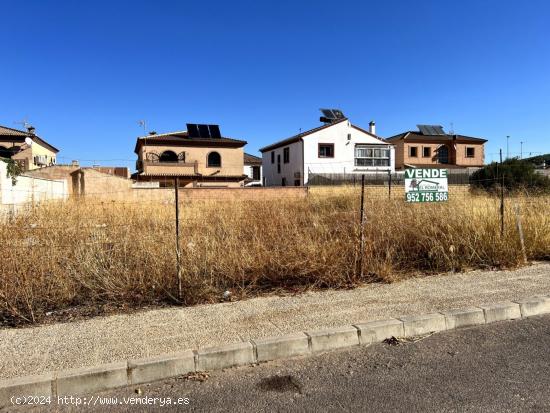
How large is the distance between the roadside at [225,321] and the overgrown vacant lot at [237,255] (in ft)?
1.29

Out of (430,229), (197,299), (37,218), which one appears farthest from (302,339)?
(37,218)

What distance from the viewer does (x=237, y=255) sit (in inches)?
229

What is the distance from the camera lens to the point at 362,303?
503 cm

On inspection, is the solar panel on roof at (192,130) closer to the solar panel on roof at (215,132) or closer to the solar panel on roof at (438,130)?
the solar panel on roof at (215,132)

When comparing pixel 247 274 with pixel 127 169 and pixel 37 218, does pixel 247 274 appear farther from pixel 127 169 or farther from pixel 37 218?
pixel 127 169

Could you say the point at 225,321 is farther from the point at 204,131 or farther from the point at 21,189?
the point at 204,131

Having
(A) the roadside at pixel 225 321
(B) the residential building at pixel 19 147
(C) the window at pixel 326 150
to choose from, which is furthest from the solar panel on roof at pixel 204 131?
(A) the roadside at pixel 225 321

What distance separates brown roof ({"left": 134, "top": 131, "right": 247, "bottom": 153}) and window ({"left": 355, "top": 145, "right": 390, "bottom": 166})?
13688mm

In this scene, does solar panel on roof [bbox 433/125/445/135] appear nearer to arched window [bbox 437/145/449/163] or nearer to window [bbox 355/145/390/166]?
arched window [bbox 437/145/449/163]

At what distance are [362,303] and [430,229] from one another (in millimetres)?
2989

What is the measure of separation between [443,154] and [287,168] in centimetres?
2296

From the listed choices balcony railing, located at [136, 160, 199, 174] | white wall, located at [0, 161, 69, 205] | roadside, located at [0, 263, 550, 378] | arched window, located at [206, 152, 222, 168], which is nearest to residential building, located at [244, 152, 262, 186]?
arched window, located at [206, 152, 222, 168]

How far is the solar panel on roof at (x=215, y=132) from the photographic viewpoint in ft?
145

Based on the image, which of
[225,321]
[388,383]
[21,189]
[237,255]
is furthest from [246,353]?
[21,189]
